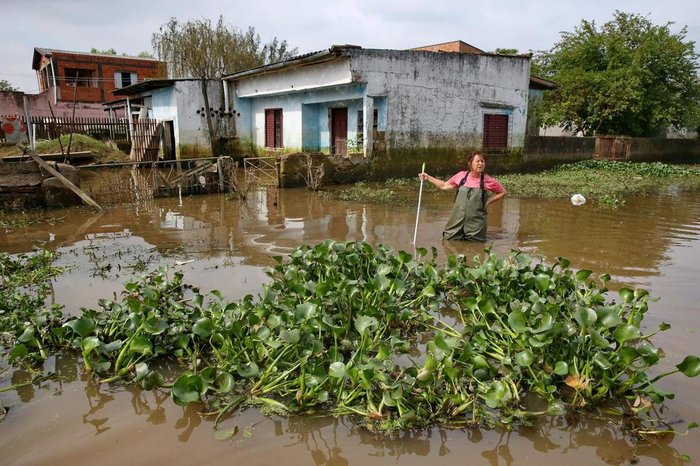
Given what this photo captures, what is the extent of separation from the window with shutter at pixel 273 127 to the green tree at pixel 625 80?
1286cm

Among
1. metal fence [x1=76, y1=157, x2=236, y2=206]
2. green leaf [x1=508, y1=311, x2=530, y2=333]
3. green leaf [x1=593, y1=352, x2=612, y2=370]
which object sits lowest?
green leaf [x1=593, y1=352, x2=612, y2=370]

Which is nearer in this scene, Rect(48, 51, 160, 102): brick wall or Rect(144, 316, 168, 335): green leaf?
Rect(144, 316, 168, 335): green leaf

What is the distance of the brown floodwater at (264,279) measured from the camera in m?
2.70

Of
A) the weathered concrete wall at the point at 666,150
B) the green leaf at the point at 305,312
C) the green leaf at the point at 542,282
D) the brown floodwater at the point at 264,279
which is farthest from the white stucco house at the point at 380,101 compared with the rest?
the green leaf at the point at 305,312

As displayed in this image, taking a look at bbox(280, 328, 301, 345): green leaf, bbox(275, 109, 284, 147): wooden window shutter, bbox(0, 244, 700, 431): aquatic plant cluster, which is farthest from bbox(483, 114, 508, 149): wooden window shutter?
bbox(280, 328, 301, 345): green leaf

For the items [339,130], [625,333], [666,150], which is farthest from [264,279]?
[666,150]

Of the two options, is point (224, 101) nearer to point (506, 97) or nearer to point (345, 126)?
point (345, 126)

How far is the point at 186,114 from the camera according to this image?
18375 millimetres

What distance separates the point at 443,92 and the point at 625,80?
10660 mm

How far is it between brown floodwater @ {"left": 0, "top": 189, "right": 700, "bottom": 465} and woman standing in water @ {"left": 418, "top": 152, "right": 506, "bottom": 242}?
319mm

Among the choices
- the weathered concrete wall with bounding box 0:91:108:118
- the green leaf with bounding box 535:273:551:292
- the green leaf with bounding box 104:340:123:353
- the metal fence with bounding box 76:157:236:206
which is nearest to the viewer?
the green leaf with bounding box 104:340:123:353

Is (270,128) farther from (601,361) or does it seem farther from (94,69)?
(94,69)

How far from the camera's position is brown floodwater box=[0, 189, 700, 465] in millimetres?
2699

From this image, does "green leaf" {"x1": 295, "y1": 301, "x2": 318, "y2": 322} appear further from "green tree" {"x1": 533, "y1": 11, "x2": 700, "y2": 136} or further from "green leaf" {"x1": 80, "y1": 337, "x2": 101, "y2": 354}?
"green tree" {"x1": 533, "y1": 11, "x2": 700, "y2": 136}
